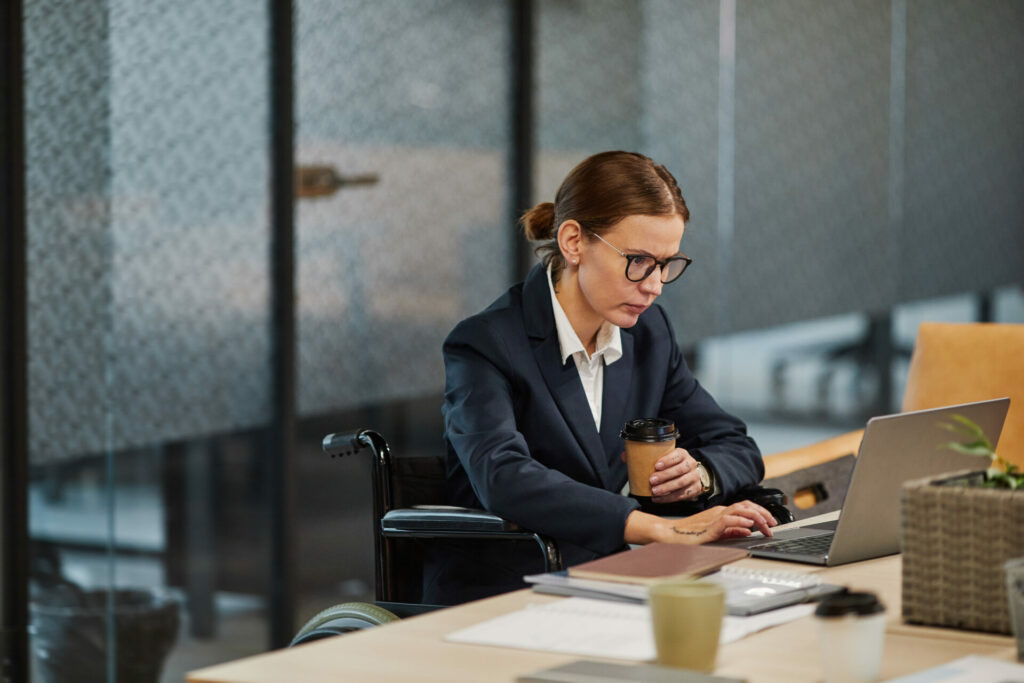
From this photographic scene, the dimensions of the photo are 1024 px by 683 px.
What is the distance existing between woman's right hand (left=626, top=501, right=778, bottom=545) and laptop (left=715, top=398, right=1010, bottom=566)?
11 cm

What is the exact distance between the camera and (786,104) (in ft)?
15.9

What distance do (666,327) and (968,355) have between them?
0.77 m

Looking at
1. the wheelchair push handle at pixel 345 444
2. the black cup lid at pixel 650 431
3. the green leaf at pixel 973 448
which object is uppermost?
the green leaf at pixel 973 448

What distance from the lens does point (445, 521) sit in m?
1.96

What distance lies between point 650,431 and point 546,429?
23cm

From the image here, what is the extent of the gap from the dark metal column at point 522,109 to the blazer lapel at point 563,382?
69.4 inches

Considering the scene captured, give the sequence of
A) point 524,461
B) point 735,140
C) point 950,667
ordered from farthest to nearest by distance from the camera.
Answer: point 735,140, point 524,461, point 950,667

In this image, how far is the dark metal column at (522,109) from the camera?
3.94 metres

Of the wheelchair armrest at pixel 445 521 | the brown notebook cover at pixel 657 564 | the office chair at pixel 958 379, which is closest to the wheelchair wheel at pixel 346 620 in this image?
the wheelchair armrest at pixel 445 521

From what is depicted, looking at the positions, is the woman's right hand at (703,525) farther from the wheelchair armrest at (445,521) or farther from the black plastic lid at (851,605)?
the black plastic lid at (851,605)

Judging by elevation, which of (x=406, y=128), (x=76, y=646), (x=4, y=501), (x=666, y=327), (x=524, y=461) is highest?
(x=406, y=128)

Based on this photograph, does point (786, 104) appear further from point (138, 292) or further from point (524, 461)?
point (524, 461)

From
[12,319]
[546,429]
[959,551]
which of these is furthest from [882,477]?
[12,319]

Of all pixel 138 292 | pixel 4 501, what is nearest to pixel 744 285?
pixel 138 292
